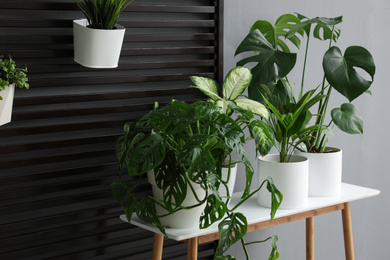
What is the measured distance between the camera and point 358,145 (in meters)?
2.76

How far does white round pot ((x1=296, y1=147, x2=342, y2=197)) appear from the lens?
2.09m

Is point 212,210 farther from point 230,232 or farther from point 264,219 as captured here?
point 264,219

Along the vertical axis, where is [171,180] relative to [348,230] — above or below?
above

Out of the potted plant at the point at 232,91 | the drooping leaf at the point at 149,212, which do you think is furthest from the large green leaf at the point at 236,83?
the drooping leaf at the point at 149,212

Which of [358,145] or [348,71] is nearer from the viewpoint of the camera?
[348,71]

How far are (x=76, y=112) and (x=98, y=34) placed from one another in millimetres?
299

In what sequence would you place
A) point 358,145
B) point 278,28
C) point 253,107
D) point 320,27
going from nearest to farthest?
1. point 253,107
2. point 278,28
3. point 320,27
4. point 358,145

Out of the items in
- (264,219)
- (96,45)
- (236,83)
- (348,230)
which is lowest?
(348,230)

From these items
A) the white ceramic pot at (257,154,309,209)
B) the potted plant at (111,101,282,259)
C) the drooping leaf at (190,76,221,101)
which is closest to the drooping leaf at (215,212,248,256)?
the potted plant at (111,101,282,259)

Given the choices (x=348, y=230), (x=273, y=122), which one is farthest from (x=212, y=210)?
(x=348, y=230)

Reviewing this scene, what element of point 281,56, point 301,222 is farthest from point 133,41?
point 301,222

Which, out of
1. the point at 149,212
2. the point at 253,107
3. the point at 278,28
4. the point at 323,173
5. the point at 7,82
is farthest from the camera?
the point at 278,28

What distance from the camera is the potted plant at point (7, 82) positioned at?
1605 millimetres

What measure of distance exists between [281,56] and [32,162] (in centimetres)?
90
